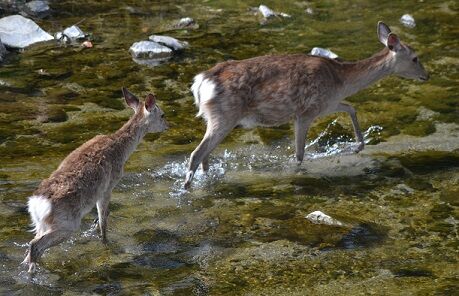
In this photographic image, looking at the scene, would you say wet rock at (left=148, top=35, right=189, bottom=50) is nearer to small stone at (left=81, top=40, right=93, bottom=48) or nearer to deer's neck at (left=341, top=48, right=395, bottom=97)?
small stone at (left=81, top=40, right=93, bottom=48)

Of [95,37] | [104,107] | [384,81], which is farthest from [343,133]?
[95,37]

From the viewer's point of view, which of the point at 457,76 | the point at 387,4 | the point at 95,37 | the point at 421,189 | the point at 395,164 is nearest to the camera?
the point at 421,189

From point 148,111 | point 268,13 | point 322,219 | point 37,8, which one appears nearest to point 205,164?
point 148,111

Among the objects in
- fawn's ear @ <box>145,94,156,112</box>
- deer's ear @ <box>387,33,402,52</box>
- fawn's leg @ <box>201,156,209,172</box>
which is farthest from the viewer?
deer's ear @ <box>387,33,402,52</box>

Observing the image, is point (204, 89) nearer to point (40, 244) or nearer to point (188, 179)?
point (188, 179)

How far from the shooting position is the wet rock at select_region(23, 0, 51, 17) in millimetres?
16625

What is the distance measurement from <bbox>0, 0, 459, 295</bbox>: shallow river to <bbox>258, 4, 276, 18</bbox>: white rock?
591 millimetres

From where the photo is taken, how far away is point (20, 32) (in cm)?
1503

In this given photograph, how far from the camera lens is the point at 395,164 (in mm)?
10359

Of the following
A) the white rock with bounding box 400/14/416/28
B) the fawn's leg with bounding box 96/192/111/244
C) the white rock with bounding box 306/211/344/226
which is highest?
the fawn's leg with bounding box 96/192/111/244

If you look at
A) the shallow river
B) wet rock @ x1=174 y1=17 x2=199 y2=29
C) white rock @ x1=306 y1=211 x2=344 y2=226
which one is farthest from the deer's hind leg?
wet rock @ x1=174 y1=17 x2=199 y2=29

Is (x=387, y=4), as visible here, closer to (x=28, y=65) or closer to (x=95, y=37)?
(x=95, y=37)

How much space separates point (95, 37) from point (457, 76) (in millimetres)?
5723

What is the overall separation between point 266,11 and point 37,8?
3.91m
